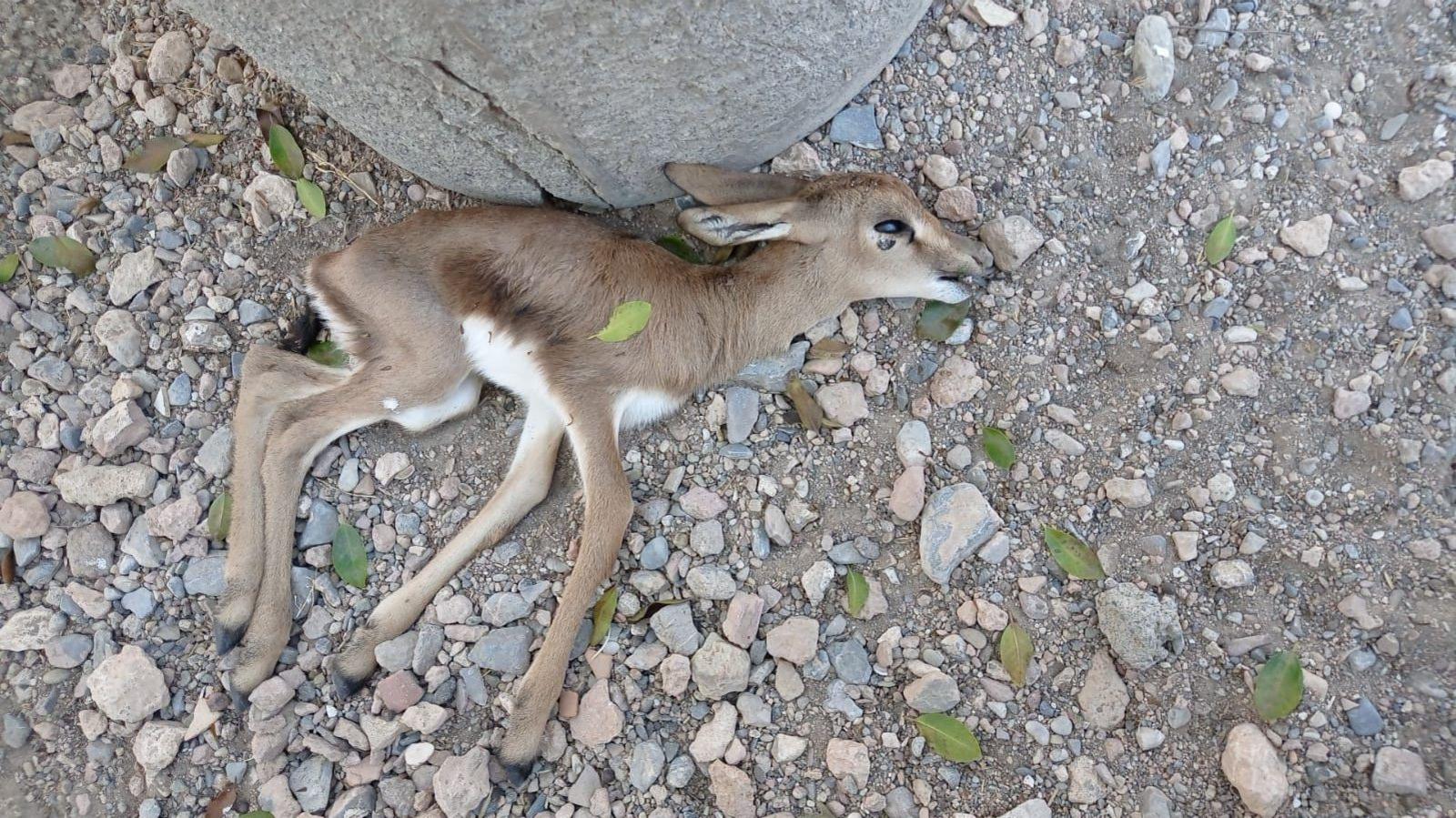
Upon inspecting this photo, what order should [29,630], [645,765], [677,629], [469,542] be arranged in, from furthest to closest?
1. [469,542]
2. [29,630]
3. [677,629]
4. [645,765]

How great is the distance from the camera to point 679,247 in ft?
12.6

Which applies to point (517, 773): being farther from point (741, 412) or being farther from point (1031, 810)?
point (1031, 810)

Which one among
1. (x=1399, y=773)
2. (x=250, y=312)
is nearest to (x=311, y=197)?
(x=250, y=312)

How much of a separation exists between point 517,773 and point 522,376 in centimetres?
143

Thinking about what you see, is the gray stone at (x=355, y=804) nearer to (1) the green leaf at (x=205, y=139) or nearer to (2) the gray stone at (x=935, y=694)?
(2) the gray stone at (x=935, y=694)

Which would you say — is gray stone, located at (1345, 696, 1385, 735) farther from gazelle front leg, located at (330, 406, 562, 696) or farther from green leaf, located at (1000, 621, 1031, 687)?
gazelle front leg, located at (330, 406, 562, 696)

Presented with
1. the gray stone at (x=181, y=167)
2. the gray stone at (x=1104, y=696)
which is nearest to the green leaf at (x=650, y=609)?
the gray stone at (x=1104, y=696)

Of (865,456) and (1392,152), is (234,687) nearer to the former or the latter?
(865,456)

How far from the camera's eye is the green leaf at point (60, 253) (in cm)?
375

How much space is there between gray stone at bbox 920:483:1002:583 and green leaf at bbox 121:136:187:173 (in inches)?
131

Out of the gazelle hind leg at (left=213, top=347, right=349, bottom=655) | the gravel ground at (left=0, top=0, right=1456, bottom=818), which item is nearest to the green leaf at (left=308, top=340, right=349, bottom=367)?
the gazelle hind leg at (left=213, top=347, right=349, bottom=655)

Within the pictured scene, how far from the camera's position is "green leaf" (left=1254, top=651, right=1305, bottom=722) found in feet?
9.97

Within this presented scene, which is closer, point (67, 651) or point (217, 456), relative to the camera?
point (67, 651)

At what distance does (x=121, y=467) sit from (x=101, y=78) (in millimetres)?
1644
